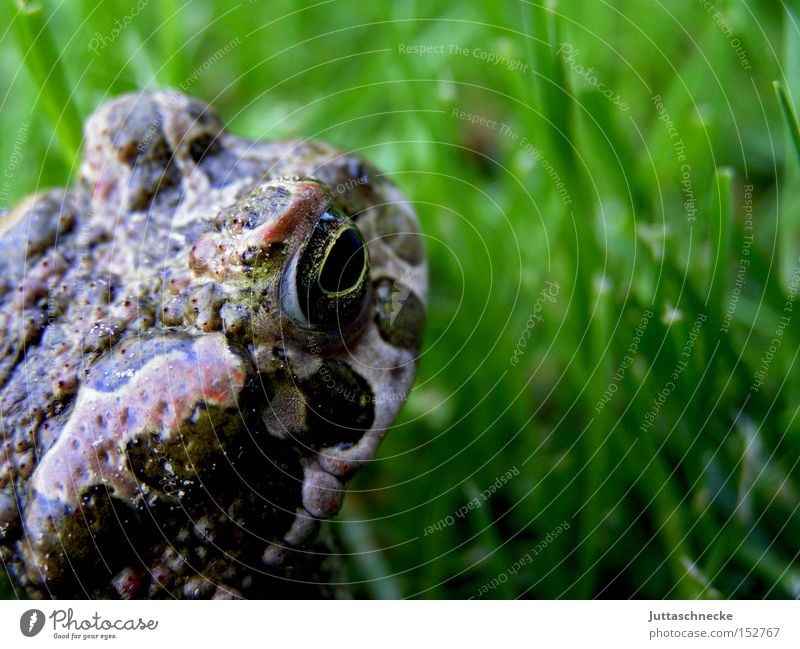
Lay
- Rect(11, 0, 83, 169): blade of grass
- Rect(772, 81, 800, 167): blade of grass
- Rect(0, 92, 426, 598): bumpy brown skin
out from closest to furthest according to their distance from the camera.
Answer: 1. Rect(0, 92, 426, 598): bumpy brown skin
2. Rect(772, 81, 800, 167): blade of grass
3. Rect(11, 0, 83, 169): blade of grass

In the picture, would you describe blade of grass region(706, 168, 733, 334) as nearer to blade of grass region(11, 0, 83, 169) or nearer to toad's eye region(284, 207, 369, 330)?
toad's eye region(284, 207, 369, 330)

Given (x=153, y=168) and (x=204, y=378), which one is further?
(x=153, y=168)

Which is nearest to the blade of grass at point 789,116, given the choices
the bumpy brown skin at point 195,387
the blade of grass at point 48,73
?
the bumpy brown skin at point 195,387

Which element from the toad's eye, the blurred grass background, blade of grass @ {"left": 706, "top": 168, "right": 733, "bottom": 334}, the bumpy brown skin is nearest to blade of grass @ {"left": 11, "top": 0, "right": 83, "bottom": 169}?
the blurred grass background

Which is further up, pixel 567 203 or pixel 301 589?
pixel 567 203
